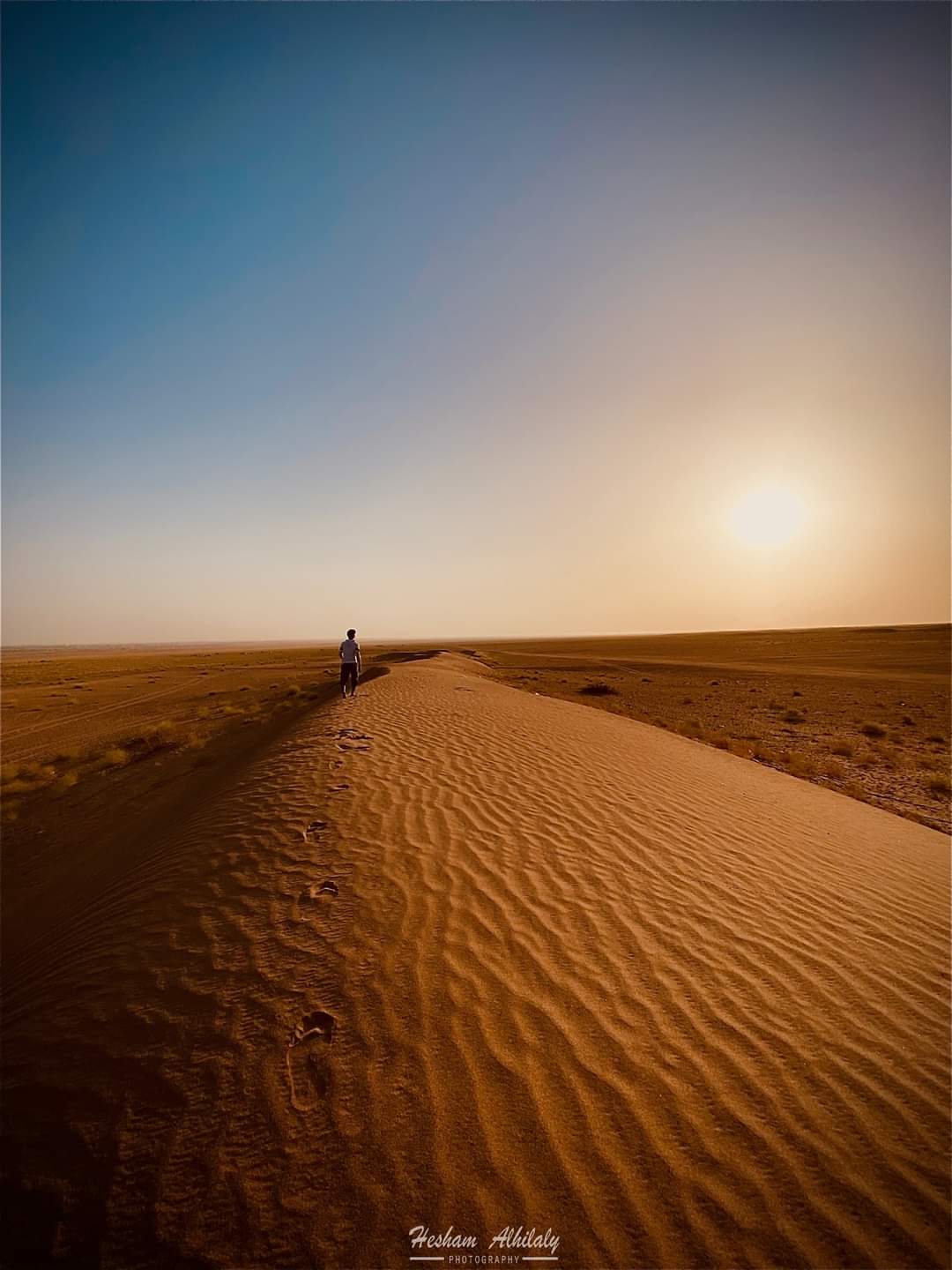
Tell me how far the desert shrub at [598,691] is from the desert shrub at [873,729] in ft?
32.3

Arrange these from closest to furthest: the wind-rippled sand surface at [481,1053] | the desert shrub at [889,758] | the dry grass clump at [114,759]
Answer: the wind-rippled sand surface at [481,1053] < the desert shrub at [889,758] < the dry grass clump at [114,759]

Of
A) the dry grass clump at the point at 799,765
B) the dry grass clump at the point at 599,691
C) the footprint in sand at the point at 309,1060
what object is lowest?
the dry grass clump at the point at 799,765

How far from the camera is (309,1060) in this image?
2.73 meters

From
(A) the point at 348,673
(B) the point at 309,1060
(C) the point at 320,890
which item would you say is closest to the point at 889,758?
(C) the point at 320,890

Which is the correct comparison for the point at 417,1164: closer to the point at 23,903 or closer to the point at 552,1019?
the point at 552,1019

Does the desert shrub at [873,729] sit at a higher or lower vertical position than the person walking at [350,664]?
lower

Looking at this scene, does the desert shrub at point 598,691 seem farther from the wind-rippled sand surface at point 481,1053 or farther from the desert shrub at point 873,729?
the wind-rippled sand surface at point 481,1053

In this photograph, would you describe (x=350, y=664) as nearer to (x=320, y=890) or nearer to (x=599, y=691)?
(x=320, y=890)

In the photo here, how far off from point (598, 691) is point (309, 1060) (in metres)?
22.9

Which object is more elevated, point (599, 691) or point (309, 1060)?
point (309, 1060)

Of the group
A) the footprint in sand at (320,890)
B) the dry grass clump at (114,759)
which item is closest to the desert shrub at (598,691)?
the dry grass clump at (114,759)

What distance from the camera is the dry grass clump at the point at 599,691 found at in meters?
23.5

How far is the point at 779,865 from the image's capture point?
17.9 ft

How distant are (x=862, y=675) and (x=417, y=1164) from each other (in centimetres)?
3757
